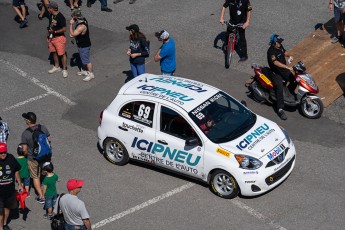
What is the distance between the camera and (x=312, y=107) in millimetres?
15820

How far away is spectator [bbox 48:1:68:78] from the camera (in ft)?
57.4

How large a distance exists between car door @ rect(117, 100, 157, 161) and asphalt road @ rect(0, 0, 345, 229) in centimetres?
57

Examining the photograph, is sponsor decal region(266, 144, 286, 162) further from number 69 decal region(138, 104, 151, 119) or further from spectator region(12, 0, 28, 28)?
spectator region(12, 0, 28, 28)

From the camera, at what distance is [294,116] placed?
1602 centimetres

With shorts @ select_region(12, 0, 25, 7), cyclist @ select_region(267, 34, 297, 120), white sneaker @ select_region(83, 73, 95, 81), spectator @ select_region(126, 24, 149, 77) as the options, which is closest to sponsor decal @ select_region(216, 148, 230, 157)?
cyclist @ select_region(267, 34, 297, 120)

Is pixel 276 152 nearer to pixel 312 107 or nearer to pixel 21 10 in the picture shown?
pixel 312 107

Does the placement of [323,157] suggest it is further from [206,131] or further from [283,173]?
[206,131]

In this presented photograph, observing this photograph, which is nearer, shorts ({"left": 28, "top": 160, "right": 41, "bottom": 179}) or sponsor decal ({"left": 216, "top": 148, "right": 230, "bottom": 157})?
sponsor decal ({"left": 216, "top": 148, "right": 230, "bottom": 157})

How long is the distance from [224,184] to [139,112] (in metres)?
2.20

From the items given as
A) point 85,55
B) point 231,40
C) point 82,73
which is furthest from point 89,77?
point 231,40

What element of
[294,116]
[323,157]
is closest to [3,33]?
[294,116]

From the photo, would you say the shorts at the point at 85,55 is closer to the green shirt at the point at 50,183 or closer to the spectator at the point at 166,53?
the spectator at the point at 166,53

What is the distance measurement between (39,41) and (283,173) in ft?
31.0

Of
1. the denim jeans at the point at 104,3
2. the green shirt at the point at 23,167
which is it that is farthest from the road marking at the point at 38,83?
the green shirt at the point at 23,167
